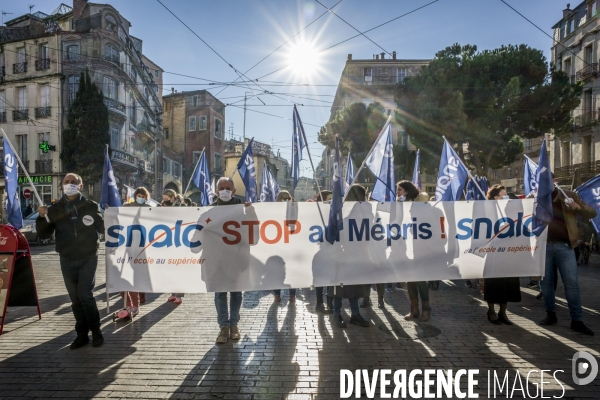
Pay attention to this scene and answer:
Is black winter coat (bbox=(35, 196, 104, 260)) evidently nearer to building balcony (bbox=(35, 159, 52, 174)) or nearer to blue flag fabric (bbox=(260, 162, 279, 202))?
blue flag fabric (bbox=(260, 162, 279, 202))

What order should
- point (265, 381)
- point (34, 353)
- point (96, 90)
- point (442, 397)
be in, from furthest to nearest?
point (96, 90) < point (34, 353) < point (265, 381) < point (442, 397)

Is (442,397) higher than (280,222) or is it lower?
lower

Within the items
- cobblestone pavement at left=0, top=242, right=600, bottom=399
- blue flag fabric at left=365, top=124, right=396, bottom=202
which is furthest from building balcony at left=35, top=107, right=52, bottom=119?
blue flag fabric at left=365, top=124, right=396, bottom=202

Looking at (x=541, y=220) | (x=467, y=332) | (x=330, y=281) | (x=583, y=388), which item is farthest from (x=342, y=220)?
(x=583, y=388)

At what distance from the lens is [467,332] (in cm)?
537

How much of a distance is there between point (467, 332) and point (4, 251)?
20.7 ft

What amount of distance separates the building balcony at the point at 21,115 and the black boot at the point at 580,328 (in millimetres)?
37553

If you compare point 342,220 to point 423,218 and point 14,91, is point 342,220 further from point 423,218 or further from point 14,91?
point 14,91

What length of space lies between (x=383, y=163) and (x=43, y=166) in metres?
32.2

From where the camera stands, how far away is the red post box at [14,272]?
17.4ft

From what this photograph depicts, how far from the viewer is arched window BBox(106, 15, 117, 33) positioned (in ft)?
102

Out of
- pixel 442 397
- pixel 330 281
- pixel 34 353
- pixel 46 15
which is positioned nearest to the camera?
pixel 442 397

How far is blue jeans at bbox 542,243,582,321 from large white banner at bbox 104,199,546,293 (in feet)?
0.40

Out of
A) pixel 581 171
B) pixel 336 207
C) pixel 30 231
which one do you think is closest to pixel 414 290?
pixel 336 207
